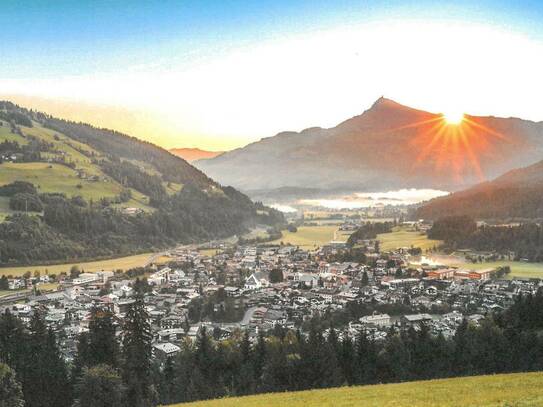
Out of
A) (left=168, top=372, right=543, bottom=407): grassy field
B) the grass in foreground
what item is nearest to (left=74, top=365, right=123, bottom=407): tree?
(left=168, top=372, right=543, bottom=407): grassy field

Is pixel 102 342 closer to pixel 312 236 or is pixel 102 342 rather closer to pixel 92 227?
pixel 92 227

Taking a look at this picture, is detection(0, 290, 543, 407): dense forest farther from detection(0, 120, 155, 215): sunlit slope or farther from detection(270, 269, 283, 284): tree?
detection(0, 120, 155, 215): sunlit slope

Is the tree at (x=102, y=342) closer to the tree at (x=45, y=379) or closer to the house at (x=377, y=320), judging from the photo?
the tree at (x=45, y=379)

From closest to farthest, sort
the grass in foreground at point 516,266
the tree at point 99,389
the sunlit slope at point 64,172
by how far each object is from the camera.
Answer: the tree at point 99,389 → the grass in foreground at point 516,266 → the sunlit slope at point 64,172

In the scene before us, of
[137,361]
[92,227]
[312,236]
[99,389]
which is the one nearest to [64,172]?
[92,227]

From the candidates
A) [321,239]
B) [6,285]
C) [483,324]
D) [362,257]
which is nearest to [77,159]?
[321,239]

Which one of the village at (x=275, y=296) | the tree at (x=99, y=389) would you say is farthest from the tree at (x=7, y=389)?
the village at (x=275, y=296)
